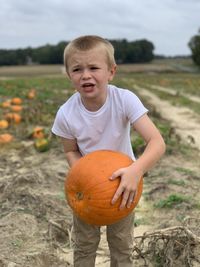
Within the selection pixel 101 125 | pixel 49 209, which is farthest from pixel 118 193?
pixel 49 209

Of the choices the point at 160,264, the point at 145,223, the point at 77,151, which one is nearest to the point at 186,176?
the point at 145,223

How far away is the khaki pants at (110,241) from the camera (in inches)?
112

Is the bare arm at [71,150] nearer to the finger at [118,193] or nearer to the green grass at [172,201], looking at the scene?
the finger at [118,193]

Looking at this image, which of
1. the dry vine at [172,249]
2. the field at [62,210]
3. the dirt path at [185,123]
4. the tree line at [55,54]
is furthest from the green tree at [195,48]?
the dry vine at [172,249]

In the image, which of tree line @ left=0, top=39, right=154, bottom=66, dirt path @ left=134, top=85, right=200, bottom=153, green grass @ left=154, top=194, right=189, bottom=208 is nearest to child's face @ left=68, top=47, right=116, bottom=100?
green grass @ left=154, top=194, right=189, bottom=208

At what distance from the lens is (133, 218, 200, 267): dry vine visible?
3.25 m

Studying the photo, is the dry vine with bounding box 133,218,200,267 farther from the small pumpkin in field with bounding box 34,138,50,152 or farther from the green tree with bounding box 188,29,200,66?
the green tree with bounding box 188,29,200,66

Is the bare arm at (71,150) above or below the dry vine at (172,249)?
above

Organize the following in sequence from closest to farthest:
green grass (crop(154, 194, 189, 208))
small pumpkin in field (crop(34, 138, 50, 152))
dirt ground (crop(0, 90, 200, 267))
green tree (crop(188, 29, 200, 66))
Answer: dirt ground (crop(0, 90, 200, 267)), green grass (crop(154, 194, 189, 208)), small pumpkin in field (crop(34, 138, 50, 152)), green tree (crop(188, 29, 200, 66))

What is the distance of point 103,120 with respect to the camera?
269 centimetres

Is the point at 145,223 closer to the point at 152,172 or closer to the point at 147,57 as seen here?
the point at 152,172

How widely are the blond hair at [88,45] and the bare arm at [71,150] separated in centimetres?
54

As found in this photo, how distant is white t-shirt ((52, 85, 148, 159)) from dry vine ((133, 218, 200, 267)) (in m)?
0.88

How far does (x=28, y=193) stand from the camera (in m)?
4.68
